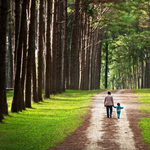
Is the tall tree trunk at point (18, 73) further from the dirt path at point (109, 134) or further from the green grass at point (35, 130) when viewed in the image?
the dirt path at point (109, 134)

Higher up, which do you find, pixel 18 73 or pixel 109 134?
pixel 18 73

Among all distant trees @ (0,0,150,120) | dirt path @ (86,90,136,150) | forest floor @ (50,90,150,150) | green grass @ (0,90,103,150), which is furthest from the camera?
distant trees @ (0,0,150,120)

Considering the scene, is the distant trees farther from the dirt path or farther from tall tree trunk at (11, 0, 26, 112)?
the dirt path

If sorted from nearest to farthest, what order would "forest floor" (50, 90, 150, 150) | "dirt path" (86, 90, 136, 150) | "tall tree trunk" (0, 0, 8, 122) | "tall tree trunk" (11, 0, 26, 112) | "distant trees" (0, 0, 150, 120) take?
"forest floor" (50, 90, 150, 150) < "dirt path" (86, 90, 136, 150) < "tall tree trunk" (0, 0, 8, 122) < "tall tree trunk" (11, 0, 26, 112) < "distant trees" (0, 0, 150, 120)

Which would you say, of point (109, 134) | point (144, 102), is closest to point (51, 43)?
point (144, 102)

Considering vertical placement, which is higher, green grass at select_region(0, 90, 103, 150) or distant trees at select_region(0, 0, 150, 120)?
distant trees at select_region(0, 0, 150, 120)

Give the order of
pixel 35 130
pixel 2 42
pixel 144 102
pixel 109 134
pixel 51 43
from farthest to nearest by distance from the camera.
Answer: pixel 51 43 → pixel 144 102 → pixel 2 42 → pixel 35 130 → pixel 109 134

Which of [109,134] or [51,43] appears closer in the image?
[109,134]

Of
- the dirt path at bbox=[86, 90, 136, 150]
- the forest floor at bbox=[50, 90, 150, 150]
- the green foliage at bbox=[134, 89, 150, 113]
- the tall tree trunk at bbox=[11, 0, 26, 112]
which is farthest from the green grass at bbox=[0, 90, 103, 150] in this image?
the green foliage at bbox=[134, 89, 150, 113]

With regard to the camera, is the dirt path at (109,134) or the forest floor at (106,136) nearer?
the forest floor at (106,136)

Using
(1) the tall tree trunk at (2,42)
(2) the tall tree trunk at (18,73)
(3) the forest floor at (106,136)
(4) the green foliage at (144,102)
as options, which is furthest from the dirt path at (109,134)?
(4) the green foliage at (144,102)

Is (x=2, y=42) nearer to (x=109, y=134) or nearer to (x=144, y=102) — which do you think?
(x=109, y=134)

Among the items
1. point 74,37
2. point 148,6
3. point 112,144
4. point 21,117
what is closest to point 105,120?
point 21,117

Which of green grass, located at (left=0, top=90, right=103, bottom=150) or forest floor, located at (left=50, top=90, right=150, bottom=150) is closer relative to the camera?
forest floor, located at (left=50, top=90, right=150, bottom=150)
